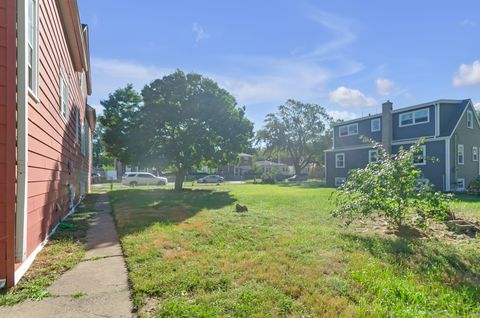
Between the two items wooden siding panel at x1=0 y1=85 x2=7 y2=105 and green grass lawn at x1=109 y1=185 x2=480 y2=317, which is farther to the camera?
wooden siding panel at x1=0 y1=85 x2=7 y2=105

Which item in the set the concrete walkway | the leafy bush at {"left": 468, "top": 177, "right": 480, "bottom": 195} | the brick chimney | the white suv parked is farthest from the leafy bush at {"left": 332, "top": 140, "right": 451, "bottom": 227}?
the white suv parked

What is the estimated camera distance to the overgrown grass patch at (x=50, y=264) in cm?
299

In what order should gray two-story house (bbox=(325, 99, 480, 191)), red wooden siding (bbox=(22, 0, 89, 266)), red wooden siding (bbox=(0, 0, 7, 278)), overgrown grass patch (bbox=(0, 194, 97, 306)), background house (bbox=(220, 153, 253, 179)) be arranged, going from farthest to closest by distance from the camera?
background house (bbox=(220, 153, 253, 179)) < gray two-story house (bbox=(325, 99, 480, 191)) < red wooden siding (bbox=(22, 0, 89, 266)) < red wooden siding (bbox=(0, 0, 7, 278)) < overgrown grass patch (bbox=(0, 194, 97, 306))

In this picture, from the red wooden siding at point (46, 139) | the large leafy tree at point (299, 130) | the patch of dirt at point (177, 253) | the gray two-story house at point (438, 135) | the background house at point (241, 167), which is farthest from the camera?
the background house at point (241, 167)

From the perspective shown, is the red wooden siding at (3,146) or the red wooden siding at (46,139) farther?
the red wooden siding at (46,139)

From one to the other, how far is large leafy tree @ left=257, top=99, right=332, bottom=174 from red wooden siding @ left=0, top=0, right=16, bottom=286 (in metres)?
41.9

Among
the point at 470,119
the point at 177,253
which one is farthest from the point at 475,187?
the point at 177,253

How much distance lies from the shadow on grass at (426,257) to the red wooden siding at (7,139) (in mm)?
4787

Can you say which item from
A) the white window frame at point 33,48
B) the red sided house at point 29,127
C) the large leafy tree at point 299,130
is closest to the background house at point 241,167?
the large leafy tree at point 299,130

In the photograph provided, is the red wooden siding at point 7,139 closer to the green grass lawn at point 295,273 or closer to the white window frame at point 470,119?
the green grass lawn at point 295,273

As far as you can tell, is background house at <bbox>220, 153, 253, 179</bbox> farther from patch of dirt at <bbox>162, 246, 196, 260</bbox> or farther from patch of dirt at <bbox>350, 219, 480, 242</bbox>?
patch of dirt at <bbox>162, 246, 196, 260</bbox>

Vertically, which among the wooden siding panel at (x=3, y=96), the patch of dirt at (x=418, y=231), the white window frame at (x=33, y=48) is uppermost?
the white window frame at (x=33, y=48)

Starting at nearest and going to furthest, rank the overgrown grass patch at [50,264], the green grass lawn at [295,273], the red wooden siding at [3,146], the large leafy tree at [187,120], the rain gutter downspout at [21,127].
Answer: the green grass lawn at [295,273]
the overgrown grass patch at [50,264]
the red wooden siding at [3,146]
the rain gutter downspout at [21,127]
the large leafy tree at [187,120]

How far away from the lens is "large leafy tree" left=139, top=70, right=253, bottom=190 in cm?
1762
